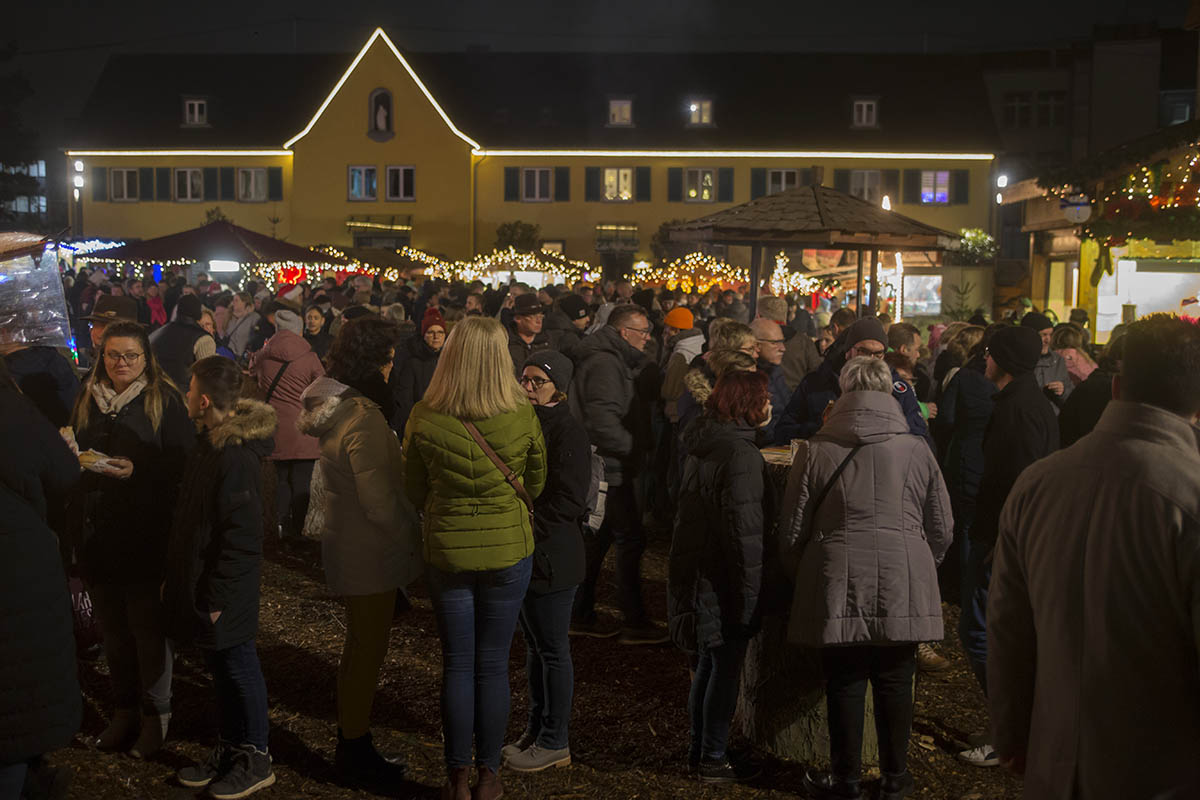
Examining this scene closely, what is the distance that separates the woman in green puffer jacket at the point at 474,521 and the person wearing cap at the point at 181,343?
5.15m

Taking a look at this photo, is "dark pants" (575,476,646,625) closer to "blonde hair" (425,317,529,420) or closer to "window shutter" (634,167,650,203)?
"blonde hair" (425,317,529,420)

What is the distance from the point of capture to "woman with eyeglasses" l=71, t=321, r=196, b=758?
16.3 feet

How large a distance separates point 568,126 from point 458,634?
140ft

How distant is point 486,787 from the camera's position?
4.63 metres

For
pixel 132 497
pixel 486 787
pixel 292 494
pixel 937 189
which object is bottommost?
pixel 486 787

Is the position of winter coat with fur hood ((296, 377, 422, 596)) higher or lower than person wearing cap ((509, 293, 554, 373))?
lower

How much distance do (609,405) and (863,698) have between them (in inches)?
117

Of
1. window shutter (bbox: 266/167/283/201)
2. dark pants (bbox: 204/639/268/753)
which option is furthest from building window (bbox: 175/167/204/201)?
dark pants (bbox: 204/639/268/753)

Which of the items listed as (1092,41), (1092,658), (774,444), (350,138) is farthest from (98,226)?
(1092,658)

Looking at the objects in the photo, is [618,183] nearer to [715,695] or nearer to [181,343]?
[181,343]

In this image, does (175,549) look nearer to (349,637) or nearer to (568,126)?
(349,637)

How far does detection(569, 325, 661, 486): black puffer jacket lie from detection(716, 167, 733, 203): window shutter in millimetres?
38156

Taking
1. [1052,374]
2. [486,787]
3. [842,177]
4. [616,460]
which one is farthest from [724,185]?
[486,787]

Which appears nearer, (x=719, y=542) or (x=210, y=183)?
(x=719, y=542)
